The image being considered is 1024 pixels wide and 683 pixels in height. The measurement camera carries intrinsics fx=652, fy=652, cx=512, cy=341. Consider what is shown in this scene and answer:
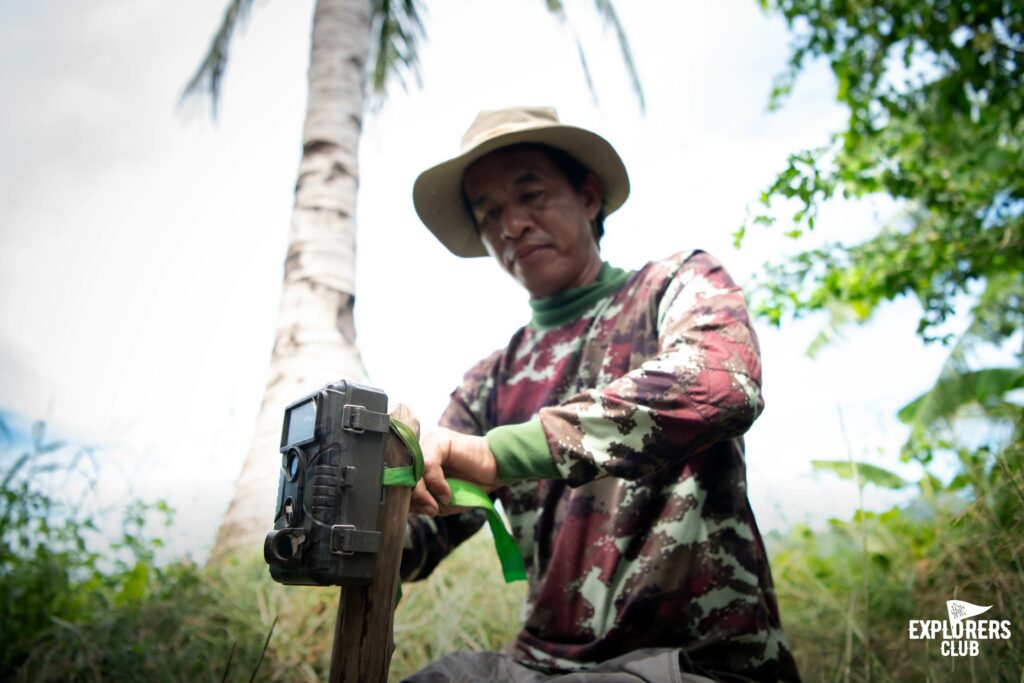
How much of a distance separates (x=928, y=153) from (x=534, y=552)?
366cm

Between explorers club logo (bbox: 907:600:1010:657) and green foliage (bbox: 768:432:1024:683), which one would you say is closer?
explorers club logo (bbox: 907:600:1010:657)

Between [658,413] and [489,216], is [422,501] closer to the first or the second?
[658,413]

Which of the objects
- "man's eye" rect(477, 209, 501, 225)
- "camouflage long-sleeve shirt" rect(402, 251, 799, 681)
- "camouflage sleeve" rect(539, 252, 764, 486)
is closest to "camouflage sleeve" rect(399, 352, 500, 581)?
"camouflage long-sleeve shirt" rect(402, 251, 799, 681)

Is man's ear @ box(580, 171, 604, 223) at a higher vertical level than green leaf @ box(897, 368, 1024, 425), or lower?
lower

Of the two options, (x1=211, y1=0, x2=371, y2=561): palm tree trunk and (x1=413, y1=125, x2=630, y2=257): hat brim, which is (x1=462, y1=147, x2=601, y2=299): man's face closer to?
(x1=413, y1=125, x2=630, y2=257): hat brim

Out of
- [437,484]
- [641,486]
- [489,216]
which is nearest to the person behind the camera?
[437,484]

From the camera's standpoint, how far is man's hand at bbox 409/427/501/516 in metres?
1.16

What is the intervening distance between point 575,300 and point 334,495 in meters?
1.15

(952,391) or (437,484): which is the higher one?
(952,391)

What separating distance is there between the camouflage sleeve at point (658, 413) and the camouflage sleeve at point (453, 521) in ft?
1.88

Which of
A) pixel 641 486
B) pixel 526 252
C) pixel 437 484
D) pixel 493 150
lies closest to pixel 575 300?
pixel 526 252

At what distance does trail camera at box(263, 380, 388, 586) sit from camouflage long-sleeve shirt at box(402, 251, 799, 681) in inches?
11.4

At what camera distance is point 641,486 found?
1542 millimetres

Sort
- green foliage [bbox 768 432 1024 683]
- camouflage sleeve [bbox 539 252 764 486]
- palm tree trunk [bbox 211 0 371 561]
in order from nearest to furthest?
1. camouflage sleeve [bbox 539 252 764 486]
2. green foliage [bbox 768 432 1024 683]
3. palm tree trunk [bbox 211 0 371 561]
